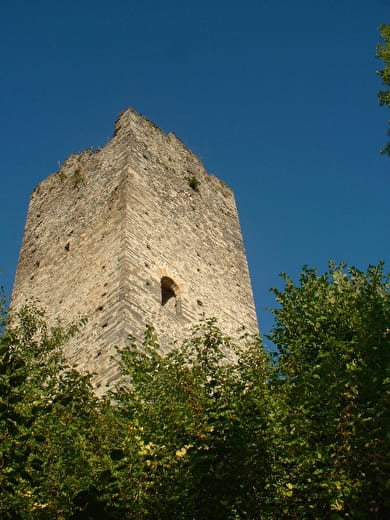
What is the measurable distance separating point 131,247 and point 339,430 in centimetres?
629

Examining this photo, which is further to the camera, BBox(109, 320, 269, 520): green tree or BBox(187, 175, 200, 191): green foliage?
BBox(187, 175, 200, 191): green foliage

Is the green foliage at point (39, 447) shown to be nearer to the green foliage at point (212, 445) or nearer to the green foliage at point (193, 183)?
the green foliage at point (212, 445)

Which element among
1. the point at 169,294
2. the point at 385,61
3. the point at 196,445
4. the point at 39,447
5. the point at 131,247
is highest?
the point at 385,61

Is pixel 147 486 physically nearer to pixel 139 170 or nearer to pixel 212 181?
pixel 139 170

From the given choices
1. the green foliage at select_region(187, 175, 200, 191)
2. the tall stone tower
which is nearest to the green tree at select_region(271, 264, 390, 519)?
the tall stone tower

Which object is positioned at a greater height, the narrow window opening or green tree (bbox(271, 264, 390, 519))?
the narrow window opening

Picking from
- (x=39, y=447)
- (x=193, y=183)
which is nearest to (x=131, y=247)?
(x=193, y=183)

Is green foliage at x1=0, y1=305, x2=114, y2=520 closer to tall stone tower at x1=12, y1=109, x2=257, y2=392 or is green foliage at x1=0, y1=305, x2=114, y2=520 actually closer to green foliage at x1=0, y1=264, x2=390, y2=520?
green foliage at x1=0, y1=264, x2=390, y2=520

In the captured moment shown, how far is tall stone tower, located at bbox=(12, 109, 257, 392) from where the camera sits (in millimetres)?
10414

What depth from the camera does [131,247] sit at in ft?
36.9

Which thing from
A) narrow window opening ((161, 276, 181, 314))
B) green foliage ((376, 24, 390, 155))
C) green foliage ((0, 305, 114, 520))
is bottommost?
green foliage ((0, 305, 114, 520))

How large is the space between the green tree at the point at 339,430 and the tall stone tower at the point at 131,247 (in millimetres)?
3598

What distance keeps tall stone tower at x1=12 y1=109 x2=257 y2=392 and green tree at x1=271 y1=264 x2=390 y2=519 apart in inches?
142

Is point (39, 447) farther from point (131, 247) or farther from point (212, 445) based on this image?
point (131, 247)
